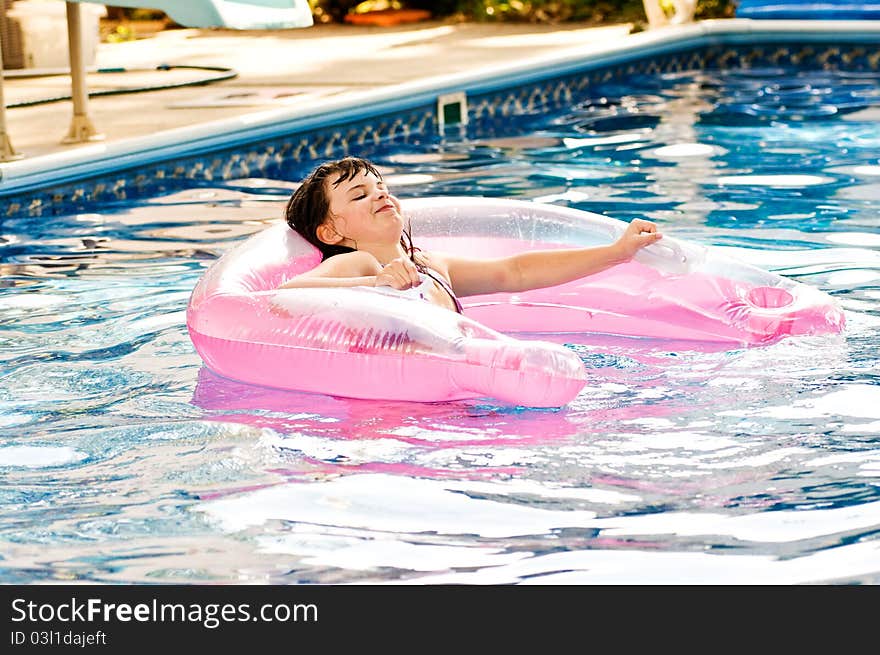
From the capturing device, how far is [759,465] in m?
3.01

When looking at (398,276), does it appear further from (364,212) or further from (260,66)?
(260,66)

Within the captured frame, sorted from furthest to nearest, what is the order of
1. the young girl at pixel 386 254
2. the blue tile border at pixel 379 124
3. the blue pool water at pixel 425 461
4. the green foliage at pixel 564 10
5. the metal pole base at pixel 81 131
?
the green foliage at pixel 564 10
the metal pole base at pixel 81 131
the blue tile border at pixel 379 124
the young girl at pixel 386 254
the blue pool water at pixel 425 461

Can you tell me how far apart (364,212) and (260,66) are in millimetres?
5809

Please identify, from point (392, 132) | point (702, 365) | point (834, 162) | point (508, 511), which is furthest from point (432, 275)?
point (392, 132)

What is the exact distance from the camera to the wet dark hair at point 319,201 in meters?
3.83

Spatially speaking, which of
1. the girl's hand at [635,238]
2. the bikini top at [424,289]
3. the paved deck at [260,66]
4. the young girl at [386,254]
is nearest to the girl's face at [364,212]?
the young girl at [386,254]

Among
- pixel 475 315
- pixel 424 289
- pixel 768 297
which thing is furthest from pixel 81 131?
pixel 768 297

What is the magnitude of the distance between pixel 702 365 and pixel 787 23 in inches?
264

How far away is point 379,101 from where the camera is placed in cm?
752

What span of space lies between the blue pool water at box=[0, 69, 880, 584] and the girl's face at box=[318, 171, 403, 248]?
0.50m

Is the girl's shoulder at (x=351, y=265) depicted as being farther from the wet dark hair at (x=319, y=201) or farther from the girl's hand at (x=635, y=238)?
the girl's hand at (x=635, y=238)

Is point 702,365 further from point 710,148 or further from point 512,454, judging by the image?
point 710,148

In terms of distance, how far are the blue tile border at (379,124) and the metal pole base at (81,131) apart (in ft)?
0.88
